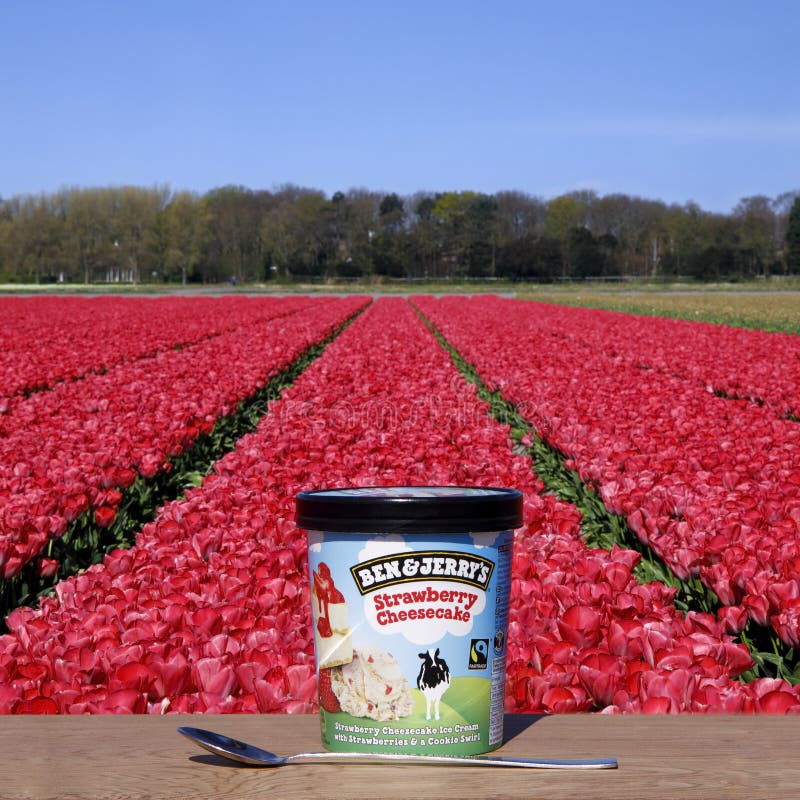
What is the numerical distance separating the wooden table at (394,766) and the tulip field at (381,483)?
449 millimetres

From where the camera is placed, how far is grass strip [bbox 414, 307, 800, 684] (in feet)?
11.5

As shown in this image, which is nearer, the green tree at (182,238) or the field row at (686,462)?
the field row at (686,462)

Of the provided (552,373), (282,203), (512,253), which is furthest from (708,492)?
(282,203)

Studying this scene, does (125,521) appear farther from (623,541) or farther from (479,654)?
(479,654)

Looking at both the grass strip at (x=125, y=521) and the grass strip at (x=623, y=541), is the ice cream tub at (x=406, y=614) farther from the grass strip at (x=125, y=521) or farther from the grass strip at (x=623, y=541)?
the grass strip at (x=125, y=521)

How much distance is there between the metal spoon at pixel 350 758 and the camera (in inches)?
64.0

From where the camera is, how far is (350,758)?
5.39 ft

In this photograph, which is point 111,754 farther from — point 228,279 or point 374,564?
point 228,279

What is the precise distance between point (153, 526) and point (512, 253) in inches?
3654

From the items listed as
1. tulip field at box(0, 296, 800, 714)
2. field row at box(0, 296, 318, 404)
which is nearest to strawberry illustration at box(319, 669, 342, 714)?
tulip field at box(0, 296, 800, 714)

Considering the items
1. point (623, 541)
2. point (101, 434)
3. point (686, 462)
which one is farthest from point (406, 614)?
point (101, 434)

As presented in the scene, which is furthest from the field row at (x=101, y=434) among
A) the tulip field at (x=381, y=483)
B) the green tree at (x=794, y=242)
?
the green tree at (x=794, y=242)

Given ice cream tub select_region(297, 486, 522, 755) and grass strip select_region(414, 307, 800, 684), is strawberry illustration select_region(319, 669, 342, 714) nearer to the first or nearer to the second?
ice cream tub select_region(297, 486, 522, 755)

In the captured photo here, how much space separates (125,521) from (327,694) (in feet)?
14.1
